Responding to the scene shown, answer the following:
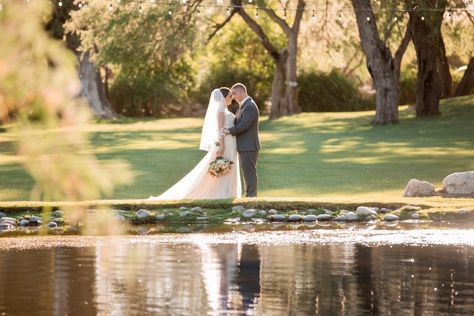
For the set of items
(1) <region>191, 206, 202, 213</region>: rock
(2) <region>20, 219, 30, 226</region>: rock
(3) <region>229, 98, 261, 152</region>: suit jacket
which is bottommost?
(2) <region>20, 219, 30, 226</region>: rock

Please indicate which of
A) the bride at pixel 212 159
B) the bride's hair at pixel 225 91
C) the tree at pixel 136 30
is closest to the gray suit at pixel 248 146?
the bride at pixel 212 159

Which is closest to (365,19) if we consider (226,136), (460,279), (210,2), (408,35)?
(408,35)

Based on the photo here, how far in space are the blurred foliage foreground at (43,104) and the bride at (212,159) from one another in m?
13.4

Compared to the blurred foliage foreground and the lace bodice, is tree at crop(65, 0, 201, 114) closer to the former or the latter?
the lace bodice

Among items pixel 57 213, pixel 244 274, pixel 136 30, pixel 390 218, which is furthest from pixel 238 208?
pixel 136 30

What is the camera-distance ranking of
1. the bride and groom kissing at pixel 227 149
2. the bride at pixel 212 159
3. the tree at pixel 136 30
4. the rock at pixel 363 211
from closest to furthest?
the rock at pixel 363 211
the bride and groom kissing at pixel 227 149
the bride at pixel 212 159
the tree at pixel 136 30

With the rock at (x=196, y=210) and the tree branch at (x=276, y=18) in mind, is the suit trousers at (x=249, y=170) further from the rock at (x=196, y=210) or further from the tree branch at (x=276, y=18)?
the tree branch at (x=276, y=18)

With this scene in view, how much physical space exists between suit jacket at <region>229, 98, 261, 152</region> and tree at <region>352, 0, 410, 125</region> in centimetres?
2264

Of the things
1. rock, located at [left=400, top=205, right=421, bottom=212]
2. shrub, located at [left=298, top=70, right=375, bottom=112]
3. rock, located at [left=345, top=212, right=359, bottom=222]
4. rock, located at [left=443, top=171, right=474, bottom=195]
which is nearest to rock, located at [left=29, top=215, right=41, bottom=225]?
rock, located at [left=345, top=212, right=359, bottom=222]

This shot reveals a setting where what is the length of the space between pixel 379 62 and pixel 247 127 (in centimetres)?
2317

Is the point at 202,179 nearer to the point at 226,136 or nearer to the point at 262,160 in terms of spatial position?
the point at 226,136

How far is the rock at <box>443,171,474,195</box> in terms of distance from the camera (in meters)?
18.3

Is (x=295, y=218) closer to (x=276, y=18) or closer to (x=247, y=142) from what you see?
(x=247, y=142)

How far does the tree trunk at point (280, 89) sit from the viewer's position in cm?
5156
